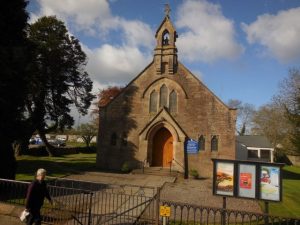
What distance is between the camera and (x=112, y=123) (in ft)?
95.8

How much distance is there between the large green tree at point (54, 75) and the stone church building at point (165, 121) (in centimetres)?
986

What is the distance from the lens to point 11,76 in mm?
17422

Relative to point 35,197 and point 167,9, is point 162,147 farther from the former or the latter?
point 35,197

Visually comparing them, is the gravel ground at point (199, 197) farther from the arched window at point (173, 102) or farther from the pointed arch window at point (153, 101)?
the pointed arch window at point (153, 101)

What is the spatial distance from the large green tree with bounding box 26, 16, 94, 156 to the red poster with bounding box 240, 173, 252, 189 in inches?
1078

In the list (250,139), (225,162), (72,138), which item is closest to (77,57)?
(225,162)

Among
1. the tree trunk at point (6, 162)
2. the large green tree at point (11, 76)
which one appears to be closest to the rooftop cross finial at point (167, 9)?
the large green tree at point (11, 76)

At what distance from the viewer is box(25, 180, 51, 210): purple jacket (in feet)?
30.5

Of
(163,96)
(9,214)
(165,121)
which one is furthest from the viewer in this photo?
(163,96)

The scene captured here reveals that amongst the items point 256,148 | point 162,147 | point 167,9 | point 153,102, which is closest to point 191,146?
point 162,147

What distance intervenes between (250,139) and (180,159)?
3893 centimetres

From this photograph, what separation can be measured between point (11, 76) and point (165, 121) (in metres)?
13.5

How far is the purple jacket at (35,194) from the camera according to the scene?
9305mm

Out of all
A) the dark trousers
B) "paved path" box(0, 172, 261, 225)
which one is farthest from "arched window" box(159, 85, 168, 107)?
the dark trousers
